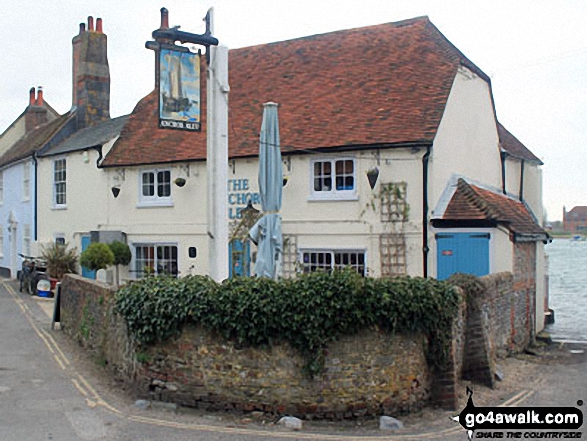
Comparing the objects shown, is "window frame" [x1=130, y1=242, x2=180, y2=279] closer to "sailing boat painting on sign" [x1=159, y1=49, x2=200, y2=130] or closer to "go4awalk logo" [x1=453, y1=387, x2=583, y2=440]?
"sailing boat painting on sign" [x1=159, y1=49, x2=200, y2=130]

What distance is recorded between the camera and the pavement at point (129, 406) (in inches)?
329

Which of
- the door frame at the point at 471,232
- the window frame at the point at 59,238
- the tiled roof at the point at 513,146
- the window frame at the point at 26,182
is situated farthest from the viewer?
the window frame at the point at 26,182

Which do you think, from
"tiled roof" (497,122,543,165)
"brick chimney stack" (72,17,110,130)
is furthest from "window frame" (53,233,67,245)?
"tiled roof" (497,122,543,165)

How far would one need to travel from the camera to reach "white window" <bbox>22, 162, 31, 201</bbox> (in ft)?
86.2

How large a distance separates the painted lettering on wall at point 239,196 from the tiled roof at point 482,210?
5289 mm

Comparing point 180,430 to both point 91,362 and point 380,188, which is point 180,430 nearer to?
point 91,362

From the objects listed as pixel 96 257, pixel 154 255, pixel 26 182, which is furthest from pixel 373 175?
pixel 26 182

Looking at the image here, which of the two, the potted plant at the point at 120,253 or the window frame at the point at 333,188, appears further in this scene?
the potted plant at the point at 120,253

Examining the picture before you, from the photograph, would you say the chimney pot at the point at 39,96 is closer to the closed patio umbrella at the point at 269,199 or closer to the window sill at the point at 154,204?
the window sill at the point at 154,204

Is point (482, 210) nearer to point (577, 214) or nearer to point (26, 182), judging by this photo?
point (26, 182)

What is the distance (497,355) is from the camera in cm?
1359

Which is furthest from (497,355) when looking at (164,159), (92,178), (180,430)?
(92,178)

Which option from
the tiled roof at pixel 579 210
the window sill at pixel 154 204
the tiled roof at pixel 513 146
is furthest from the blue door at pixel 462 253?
the tiled roof at pixel 579 210

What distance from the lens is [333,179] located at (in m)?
17.0
